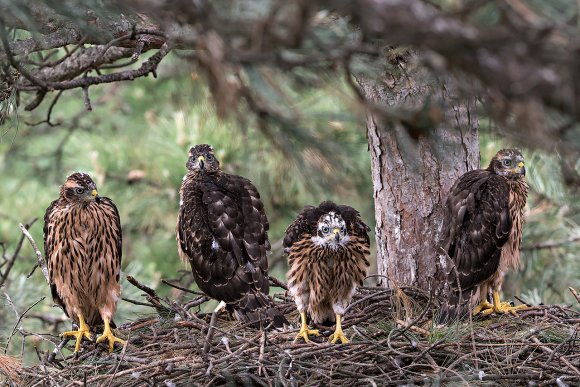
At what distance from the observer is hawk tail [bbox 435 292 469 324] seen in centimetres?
567

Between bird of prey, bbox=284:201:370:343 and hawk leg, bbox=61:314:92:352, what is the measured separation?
4.23 feet

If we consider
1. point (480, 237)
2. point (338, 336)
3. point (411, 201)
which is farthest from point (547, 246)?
point (338, 336)

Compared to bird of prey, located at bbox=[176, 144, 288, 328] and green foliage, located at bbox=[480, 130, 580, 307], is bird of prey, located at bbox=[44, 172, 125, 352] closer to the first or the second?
bird of prey, located at bbox=[176, 144, 288, 328]

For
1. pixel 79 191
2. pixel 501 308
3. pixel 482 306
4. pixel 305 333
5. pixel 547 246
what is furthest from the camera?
pixel 547 246

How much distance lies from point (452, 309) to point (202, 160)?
6.72 ft

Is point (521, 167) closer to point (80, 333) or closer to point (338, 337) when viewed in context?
point (338, 337)

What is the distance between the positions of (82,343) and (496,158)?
2.89 meters

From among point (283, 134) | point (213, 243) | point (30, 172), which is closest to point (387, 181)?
point (213, 243)

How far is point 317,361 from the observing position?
4949 millimetres

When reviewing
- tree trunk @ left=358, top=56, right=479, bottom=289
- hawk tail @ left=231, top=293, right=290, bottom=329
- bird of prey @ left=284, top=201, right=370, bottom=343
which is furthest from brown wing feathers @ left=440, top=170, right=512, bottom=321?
hawk tail @ left=231, top=293, right=290, bottom=329

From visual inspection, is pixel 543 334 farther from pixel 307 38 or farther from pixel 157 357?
pixel 307 38

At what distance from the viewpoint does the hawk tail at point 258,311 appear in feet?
19.5

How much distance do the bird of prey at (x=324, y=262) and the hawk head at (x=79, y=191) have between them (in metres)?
1.24

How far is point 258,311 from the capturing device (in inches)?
236
